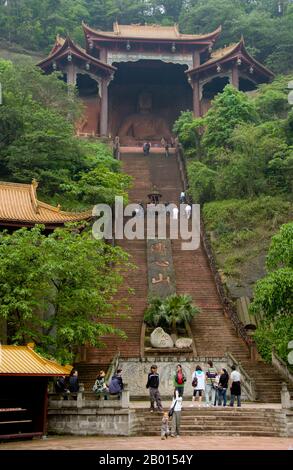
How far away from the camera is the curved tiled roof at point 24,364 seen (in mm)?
16062

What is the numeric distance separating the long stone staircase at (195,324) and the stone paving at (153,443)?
213 inches

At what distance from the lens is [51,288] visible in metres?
20.6

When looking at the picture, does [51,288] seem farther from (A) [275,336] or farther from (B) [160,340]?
(A) [275,336]

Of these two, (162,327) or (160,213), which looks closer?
A: (162,327)

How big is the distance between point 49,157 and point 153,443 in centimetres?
2316

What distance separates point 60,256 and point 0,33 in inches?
1903

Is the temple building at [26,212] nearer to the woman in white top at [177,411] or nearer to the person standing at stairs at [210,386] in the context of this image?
the person standing at stairs at [210,386]

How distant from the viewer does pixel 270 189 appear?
3653 centimetres

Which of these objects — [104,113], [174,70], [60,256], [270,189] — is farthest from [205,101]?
[60,256]

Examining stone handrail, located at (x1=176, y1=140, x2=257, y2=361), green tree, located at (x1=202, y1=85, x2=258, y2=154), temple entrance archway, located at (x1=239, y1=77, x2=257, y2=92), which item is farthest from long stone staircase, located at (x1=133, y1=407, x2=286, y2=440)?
temple entrance archway, located at (x1=239, y1=77, x2=257, y2=92)

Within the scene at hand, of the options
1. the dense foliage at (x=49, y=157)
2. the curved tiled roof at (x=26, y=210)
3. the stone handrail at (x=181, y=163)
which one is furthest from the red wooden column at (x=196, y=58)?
the curved tiled roof at (x=26, y=210)

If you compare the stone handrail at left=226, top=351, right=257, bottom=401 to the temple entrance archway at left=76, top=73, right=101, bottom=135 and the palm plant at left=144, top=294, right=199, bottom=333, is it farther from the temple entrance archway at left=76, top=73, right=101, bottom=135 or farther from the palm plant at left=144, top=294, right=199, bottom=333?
the temple entrance archway at left=76, top=73, right=101, bottom=135

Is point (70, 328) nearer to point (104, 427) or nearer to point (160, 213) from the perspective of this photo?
point (104, 427)

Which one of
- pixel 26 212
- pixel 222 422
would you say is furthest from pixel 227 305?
pixel 222 422
